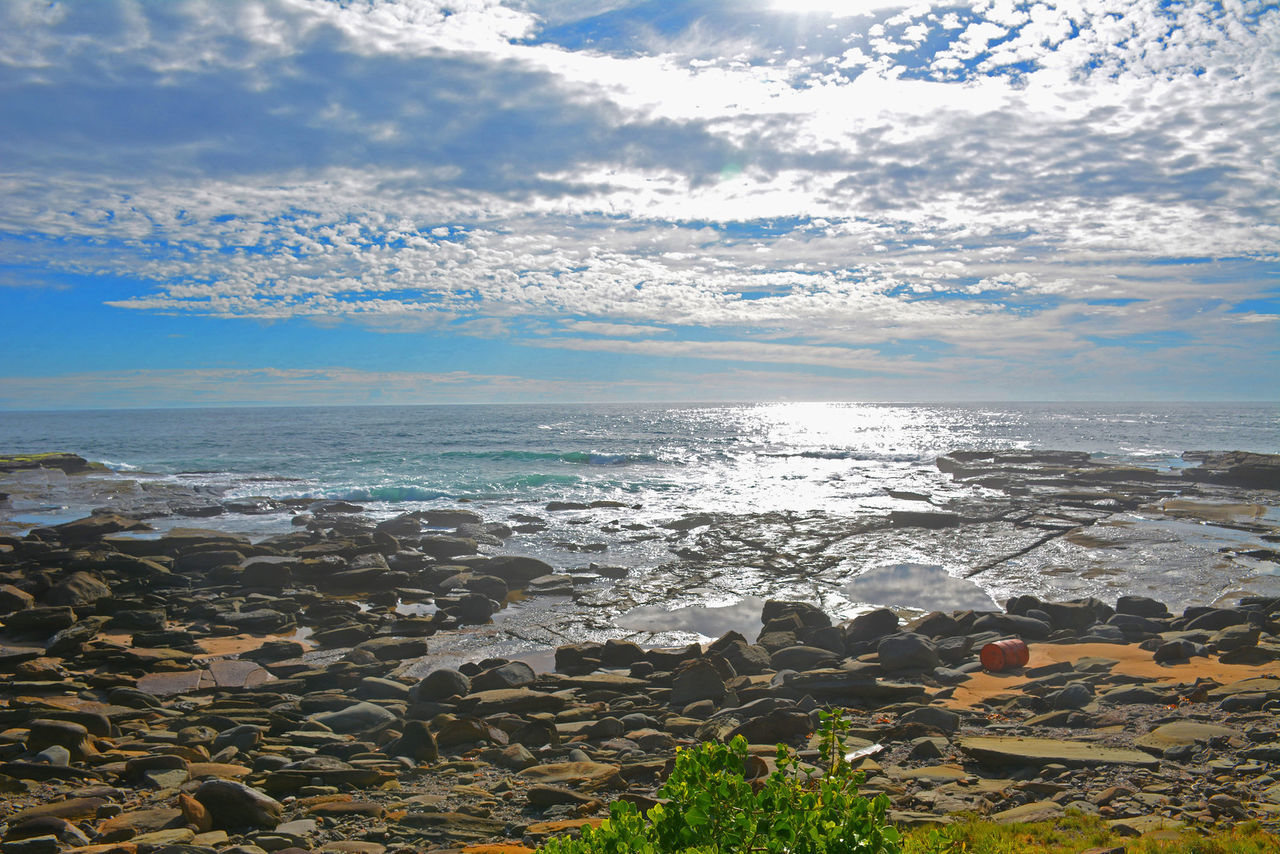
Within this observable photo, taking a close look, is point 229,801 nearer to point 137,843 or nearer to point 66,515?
point 137,843

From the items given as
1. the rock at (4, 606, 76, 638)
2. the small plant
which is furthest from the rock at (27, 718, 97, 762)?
the small plant

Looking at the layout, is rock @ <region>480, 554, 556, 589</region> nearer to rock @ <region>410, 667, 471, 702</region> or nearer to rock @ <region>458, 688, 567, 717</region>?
rock @ <region>410, 667, 471, 702</region>

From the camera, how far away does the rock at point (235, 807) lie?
6480mm

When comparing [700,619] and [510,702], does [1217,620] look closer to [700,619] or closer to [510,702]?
[700,619]

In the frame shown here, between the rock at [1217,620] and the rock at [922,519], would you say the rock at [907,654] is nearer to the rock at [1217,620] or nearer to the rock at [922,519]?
the rock at [1217,620]

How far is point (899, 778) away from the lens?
748 cm

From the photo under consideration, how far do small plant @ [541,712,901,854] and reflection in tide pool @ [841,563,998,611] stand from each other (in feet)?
47.5

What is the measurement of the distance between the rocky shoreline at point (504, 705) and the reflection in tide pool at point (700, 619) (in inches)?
23.8

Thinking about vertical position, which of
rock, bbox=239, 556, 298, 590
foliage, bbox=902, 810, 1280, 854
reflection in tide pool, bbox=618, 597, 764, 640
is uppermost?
foliage, bbox=902, 810, 1280, 854

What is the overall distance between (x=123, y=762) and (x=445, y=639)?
22.2 ft

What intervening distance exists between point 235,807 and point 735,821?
18.1ft

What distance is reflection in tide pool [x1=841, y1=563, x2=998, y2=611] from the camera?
16906mm

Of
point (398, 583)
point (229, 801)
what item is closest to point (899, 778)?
point (229, 801)

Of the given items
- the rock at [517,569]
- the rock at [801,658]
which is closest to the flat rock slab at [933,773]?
the rock at [801,658]
